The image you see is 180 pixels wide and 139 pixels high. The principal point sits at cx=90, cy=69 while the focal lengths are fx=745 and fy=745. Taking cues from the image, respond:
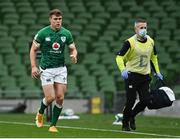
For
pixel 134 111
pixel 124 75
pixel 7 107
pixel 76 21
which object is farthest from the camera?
pixel 76 21

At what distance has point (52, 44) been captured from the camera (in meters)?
12.9

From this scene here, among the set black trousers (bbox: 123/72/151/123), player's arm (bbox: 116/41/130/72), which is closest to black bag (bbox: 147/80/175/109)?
black trousers (bbox: 123/72/151/123)

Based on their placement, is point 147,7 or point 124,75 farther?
point 147,7

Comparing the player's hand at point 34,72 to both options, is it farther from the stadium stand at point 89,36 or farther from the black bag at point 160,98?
the stadium stand at point 89,36

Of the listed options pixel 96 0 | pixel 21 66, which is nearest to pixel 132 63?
pixel 21 66

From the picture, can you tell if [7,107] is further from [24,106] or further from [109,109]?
[109,109]

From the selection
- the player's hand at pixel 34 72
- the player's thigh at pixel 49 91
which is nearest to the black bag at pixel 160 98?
the player's thigh at pixel 49 91

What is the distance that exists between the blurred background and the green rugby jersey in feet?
27.8

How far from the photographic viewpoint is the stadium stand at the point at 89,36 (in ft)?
81.9

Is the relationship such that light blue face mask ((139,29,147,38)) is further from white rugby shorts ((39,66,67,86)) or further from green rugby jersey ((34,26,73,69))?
white rugby shorts ((39,66,67,86))

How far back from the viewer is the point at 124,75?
12.9m

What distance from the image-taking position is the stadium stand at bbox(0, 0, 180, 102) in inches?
983

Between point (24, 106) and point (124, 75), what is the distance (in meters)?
10.3

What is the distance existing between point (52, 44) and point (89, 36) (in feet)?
50.0
